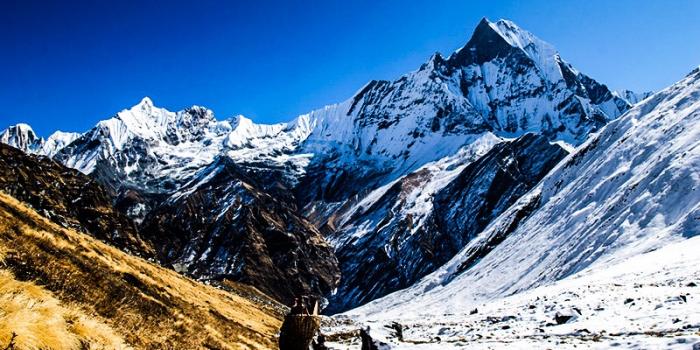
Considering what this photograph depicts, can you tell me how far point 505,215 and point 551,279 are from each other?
2896 inches

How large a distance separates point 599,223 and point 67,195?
11810 centimetres

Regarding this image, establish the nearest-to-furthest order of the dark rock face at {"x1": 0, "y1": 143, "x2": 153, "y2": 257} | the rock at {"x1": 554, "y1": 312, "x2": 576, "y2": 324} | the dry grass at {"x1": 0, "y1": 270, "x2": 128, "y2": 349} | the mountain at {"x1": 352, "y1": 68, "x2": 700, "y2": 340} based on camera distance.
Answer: the dry grass at {"x1": 0, "y1": 270, "x2": 128, "y2": 349} → the rock at {"x1": 554, "y1": 312, "x2": 576, "y2": 324} → the mountain at {"x1": 352, "y1": 68, "x2": 700, "y2": 340} → the dark rock face at {"x1": 0, "y1": 143, "x2": 153, "y2": 257}

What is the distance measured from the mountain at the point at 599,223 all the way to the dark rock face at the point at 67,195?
6886cm

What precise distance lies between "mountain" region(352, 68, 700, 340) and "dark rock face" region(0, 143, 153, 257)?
6886 cm

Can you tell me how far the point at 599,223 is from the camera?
105 m

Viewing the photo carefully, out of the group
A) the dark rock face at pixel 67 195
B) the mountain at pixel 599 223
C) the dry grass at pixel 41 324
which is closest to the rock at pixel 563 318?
the mountain at pixel 599 223

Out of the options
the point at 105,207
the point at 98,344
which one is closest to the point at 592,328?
the point at 98,344

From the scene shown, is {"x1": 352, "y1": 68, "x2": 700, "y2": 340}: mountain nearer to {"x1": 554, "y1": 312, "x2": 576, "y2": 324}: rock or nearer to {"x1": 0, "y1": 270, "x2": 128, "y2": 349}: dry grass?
{"x1": 554, "y1": 312, "x2": 576, "y2": 324}: rock

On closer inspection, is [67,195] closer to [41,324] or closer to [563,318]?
[563,318]

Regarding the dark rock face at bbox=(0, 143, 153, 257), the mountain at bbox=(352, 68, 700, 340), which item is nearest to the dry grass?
the mountain at bbox=(352, 68, 700, 340)

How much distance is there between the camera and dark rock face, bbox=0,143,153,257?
101 metres

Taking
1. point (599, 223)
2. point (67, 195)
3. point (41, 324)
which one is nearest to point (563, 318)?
point (41, 324)

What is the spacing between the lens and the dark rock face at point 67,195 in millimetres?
101000

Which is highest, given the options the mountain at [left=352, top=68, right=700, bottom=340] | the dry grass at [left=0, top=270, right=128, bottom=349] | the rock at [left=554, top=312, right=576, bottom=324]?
the mountain at [left=352, top=68, right=700, bottom=340]
